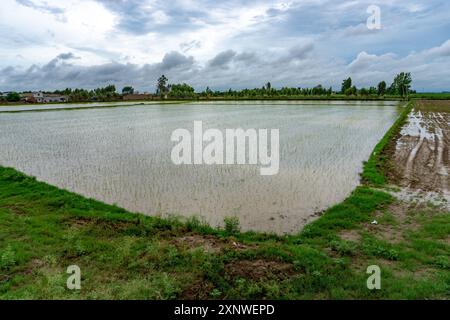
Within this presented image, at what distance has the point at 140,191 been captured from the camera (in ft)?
33.4

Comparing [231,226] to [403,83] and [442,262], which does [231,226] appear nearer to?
[442,262]

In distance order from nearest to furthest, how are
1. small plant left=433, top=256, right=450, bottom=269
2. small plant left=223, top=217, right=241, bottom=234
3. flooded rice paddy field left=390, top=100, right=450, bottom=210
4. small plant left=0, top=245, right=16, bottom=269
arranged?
small plant left=433, top=256, right=450, bottom=269
small plant left=0, top=245, right=16, bottom=269
small plant left=223, top=217, right=241, bottom=234
flooded rice paddy field left=390, top=100, right=450, bottom=210

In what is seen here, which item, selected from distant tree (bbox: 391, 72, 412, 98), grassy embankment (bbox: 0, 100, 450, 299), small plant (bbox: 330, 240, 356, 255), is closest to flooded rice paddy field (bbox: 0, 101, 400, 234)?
grassy embankment (bbox: 0, 100, 450, 299)

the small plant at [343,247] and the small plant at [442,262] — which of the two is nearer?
the small plant at [442,262]

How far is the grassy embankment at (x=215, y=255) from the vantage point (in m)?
4.85

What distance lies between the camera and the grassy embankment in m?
4.85

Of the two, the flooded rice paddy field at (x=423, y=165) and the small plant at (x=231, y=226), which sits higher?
the flooded rice paddy field at (x=423, y=165)

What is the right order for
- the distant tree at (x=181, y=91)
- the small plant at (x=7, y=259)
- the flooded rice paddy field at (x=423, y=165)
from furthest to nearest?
1. the distant tree at (x=181, y=91)
2. the flooded rice paddy field at (x=423, y=165)
3. the small plant at (x=7, y=259)

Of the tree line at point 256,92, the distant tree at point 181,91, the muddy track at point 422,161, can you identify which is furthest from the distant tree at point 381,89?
the muddy track at point 422,161

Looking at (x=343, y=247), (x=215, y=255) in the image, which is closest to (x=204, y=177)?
(x=215, y=255)

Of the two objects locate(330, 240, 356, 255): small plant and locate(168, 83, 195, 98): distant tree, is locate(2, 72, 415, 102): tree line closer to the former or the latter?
locate(168, 83, 195, 98): distant tree

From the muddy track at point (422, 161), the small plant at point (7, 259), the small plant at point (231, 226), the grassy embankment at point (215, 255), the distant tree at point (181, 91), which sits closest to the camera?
the grassy embankment at point (215, 255)

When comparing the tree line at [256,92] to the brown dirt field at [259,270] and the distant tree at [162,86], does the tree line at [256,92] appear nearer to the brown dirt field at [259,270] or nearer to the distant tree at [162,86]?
the distant tree at [162,86]
